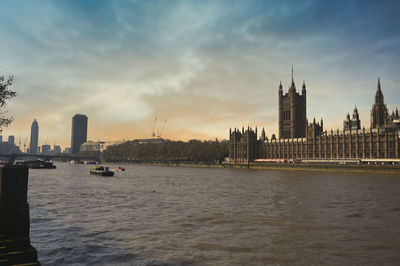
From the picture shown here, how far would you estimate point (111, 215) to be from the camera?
3003cm

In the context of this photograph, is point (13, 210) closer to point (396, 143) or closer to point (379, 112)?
point (396, 143)

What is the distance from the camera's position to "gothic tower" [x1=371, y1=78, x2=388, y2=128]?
538 ft

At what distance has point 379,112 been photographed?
165m

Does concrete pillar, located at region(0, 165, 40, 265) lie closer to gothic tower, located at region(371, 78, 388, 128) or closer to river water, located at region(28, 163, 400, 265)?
river water, located at region(28, 163, 400, 265)

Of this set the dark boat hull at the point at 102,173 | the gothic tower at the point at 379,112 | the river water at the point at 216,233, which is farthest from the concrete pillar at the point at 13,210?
the gothic tower at the point at 379,112

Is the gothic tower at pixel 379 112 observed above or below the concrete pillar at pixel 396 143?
above

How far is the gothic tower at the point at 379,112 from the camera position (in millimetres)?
163875

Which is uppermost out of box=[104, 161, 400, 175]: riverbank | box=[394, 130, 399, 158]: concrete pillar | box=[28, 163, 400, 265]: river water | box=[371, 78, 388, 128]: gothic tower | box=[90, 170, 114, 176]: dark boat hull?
box=[371, 78, 388, 128]: gothic tower

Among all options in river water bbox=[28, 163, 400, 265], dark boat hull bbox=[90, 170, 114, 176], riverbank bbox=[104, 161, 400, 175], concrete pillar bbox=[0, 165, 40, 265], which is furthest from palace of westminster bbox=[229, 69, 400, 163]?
concrete pillar bbox=[0, 165, 40, 265]

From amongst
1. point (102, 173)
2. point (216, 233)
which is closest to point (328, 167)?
point (102, 173)

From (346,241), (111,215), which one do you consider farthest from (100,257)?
(346,241)

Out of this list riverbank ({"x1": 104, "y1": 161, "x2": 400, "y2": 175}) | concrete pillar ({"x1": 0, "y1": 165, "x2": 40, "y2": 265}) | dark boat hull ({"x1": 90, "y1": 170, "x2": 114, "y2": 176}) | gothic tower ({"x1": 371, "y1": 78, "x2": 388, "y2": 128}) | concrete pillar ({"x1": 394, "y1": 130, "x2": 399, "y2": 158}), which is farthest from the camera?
gothic tower ({"x1": 371, "y1": 78, "x2": 388, "y2": 128})

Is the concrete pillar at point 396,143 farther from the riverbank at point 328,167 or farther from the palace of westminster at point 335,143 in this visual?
the riverbank at point 328,167

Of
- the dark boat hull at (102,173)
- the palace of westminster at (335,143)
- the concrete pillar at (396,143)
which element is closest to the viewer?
the dark boat hull at (102,173)
